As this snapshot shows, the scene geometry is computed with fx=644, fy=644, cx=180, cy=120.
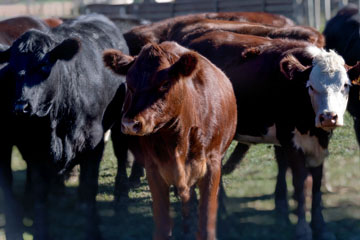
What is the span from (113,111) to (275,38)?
2110mm

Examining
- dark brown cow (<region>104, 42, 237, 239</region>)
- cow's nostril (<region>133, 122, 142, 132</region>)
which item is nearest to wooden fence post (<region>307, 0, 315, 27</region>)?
dark brown cow (<region>104, 42, 237, 239</region>)

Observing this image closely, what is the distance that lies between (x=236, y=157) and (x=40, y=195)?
9.61 ft

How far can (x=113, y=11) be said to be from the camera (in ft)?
53.9

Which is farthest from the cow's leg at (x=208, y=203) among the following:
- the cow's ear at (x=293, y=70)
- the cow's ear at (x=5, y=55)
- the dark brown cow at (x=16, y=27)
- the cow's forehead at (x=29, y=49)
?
the dark brown cow at (x=16, y=27)

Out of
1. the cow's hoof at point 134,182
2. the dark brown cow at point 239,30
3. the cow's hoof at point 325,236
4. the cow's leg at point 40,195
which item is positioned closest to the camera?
the cow's leg at point 40,195

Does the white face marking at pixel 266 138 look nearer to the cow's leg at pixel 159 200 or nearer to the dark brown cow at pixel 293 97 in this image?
the dark brown cow at pixel 293 97

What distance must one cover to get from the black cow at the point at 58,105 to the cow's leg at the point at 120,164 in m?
0.77

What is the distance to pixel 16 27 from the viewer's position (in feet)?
25.6

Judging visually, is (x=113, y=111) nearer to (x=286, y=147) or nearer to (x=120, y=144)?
(x=120, y=144)

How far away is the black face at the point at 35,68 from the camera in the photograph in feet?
17.3

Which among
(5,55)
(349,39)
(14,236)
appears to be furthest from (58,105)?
(349,39)

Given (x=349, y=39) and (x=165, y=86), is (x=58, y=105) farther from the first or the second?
(x=349, y=39)

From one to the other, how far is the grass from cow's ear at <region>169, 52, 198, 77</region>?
7.05ft

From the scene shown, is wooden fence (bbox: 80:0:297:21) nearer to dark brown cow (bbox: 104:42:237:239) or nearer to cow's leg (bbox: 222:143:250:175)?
cow's leg (bbox: 222:143:250:175)
